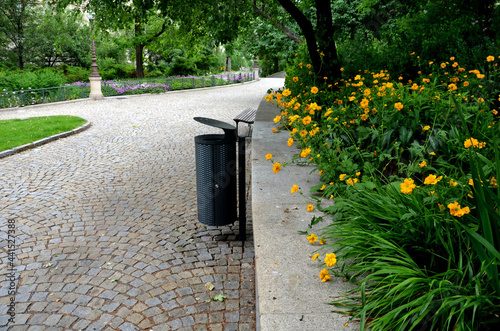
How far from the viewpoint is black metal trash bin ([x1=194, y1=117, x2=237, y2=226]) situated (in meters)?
4.12

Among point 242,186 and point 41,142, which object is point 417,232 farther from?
point 41,142

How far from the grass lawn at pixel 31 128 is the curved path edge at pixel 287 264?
6788mm

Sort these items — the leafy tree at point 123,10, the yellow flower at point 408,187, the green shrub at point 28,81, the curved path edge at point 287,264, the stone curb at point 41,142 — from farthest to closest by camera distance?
the green shrub at point 28,81, the stone curb at point 41,142, the leafy tree at point 123,10, the yellow flower at point 408,187, the curved path edge at point 287,264

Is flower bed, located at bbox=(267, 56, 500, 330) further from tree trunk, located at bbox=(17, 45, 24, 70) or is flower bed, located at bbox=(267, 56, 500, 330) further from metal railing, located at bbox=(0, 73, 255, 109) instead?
tree trunk, located at bbox=(17, 45, 24, 70)

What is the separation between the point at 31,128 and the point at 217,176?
8.46m

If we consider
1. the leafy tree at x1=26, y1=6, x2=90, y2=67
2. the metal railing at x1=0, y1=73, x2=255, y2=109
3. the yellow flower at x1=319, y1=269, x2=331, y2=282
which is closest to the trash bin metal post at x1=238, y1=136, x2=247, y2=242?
the yellow flower at x1=319, y1=269, x2=331, y2=282

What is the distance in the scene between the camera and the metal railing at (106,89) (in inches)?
633

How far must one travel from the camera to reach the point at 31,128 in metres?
10.5

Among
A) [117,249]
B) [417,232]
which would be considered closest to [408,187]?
[417,232]

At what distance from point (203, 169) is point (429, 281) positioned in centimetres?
266

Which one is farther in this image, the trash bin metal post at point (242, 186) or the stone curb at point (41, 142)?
the stone curb at point (41, 142)

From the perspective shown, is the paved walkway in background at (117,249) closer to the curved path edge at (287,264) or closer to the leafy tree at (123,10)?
the curved path edge at (287,264)

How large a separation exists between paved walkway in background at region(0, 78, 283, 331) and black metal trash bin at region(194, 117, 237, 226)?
354mm

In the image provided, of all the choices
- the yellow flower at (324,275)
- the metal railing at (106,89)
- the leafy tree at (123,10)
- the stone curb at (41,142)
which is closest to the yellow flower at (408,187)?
the yellow flower at (324,275)
